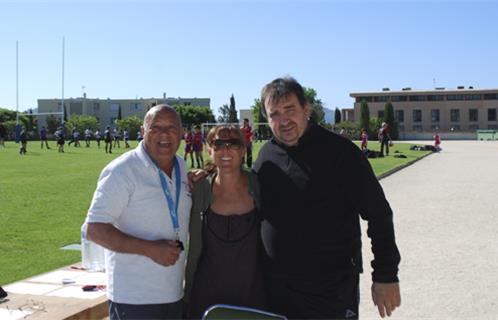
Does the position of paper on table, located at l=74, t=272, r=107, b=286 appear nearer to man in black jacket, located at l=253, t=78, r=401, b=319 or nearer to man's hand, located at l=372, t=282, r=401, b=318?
man in black jacket, located at l=253, t=78, r=401, b=319

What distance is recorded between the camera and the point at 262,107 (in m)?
3.61

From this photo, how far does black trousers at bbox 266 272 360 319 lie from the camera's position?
10.7 ft

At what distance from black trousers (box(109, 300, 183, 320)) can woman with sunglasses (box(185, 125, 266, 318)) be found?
0.22 m

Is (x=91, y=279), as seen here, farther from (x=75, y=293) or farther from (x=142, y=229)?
(x=142, y=229)

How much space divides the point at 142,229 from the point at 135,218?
2.8 inches

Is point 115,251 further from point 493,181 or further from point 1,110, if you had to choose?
point 1,110

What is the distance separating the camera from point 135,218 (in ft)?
10.2

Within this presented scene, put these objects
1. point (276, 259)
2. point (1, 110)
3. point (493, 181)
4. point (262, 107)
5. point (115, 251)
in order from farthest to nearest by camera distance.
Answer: point (1, 110)
point (493, 181)
point (262, 107)
point (276, 259)
point (115, 251)

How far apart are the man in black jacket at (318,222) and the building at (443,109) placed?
104075mm

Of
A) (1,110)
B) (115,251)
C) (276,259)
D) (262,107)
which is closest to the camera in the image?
(115,251)

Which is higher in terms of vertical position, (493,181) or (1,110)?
(1,110)

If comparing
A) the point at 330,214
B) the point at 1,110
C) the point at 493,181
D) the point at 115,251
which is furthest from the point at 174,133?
the point at 1,110

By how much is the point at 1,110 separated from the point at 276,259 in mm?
105963

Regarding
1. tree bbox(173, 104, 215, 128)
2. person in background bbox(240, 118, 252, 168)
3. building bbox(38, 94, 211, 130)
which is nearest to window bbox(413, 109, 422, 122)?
tree bbox(173, 104, 215, 128)
